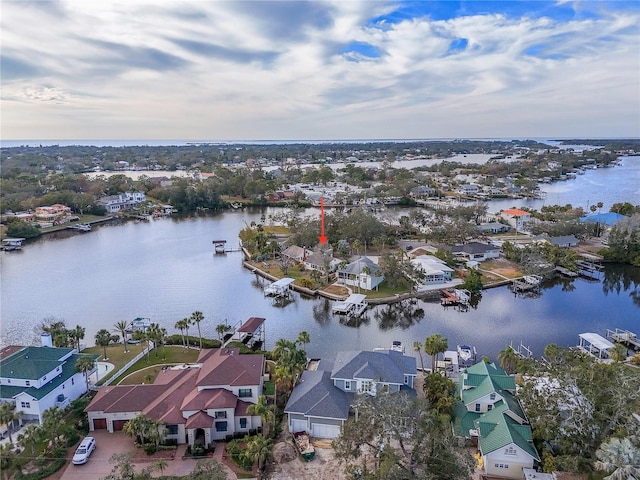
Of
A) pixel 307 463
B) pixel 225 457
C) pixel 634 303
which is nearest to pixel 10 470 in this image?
pixel 225 457

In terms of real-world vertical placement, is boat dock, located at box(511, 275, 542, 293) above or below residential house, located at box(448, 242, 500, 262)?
below

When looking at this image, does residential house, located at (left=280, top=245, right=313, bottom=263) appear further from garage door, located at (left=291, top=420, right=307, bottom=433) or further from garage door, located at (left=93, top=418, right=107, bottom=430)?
garage door, located at (left=93, top=418, right=107, bottom=430)

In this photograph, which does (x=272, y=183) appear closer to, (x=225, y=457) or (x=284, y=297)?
(x=284, y=297)

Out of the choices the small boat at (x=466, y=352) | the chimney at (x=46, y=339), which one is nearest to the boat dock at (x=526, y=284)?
the small boat at (x=466, y=352)

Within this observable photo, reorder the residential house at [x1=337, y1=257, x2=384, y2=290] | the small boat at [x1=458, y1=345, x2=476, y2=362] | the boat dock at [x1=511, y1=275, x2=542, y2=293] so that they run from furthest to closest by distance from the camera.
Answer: the boat dock at [x1=511, y1=275, x2=542, y2=293] < the residential house at [x1=337, y1=257, x2=384, y2=290] < the small boat at [x1=458, y1=345, x2=476, y2=362]

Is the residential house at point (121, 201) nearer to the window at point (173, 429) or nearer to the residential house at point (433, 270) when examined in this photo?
the residential house at point (433, 270)

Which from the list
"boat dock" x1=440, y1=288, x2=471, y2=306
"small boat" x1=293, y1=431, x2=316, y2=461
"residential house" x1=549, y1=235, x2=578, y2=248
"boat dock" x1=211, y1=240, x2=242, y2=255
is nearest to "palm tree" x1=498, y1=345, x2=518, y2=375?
"boat dock" x1=440, y1=288, x2=471, y2=306

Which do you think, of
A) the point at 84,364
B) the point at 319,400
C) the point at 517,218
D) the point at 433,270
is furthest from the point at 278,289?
the point at 517,218
